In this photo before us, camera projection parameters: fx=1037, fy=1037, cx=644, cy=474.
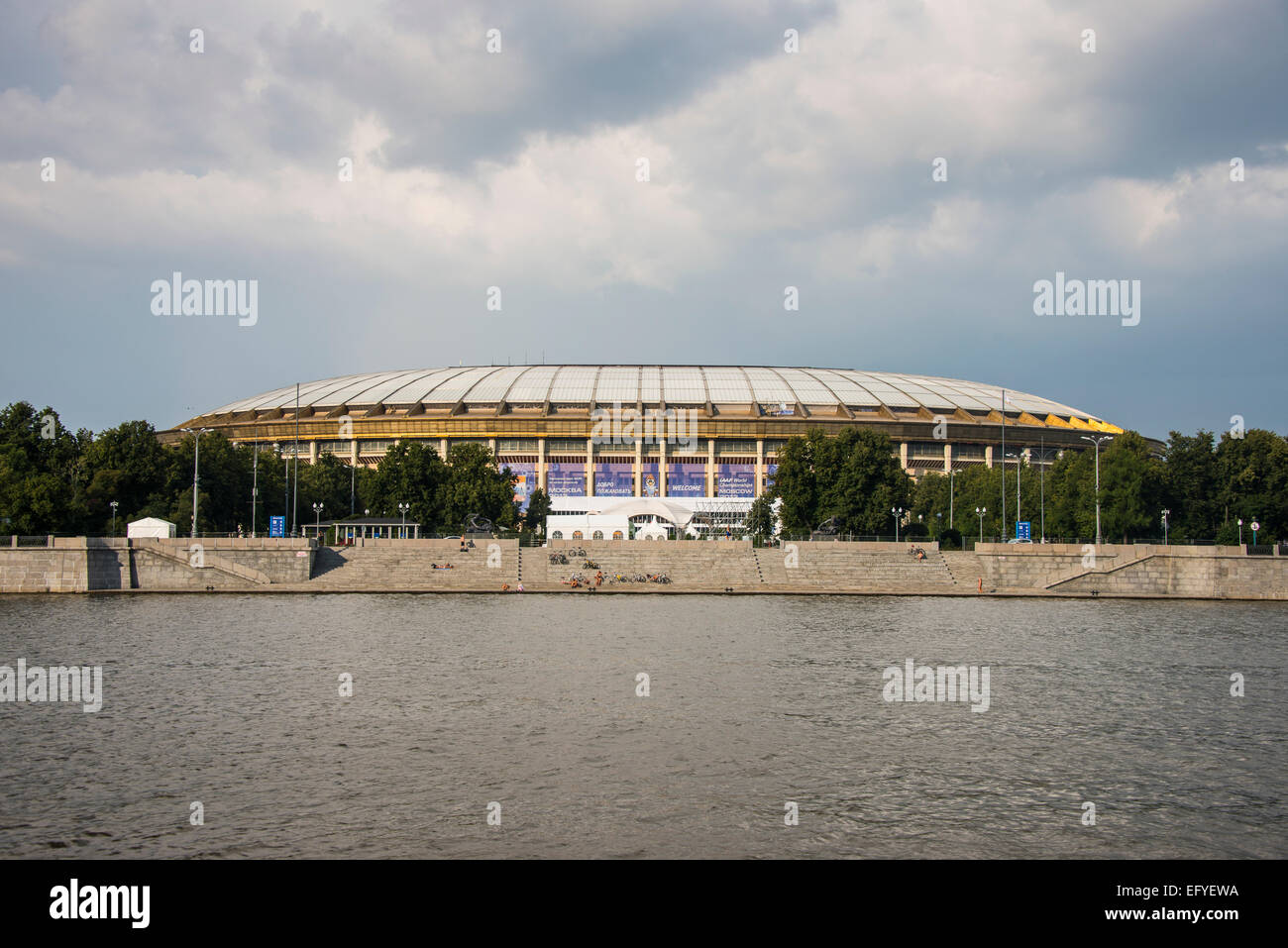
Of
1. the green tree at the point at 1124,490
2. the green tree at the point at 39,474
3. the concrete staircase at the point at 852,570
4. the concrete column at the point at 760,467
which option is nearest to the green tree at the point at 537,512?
the concrete column at the point at 760,467

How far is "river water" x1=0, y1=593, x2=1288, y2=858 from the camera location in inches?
525

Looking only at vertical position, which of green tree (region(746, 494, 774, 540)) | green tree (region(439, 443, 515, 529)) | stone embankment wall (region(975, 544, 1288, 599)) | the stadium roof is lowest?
stone embankment wall (region(975, 544, 1288, 599))

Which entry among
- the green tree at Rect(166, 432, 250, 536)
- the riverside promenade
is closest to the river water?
the riverside promenade

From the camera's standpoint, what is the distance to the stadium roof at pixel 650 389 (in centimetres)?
9794

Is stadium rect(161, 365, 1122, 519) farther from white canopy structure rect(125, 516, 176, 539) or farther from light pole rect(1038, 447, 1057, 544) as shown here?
white canopy structure rect(125, 516, 176, 539)

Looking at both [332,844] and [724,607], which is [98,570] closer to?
[724,607]

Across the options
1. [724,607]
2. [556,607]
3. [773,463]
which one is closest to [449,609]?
[556,607]

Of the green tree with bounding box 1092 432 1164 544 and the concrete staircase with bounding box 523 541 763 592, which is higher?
the green tree with bounding box 1092 432 1164 544

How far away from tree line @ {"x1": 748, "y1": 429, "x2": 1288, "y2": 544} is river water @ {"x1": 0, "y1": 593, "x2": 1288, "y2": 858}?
3745 centimetres

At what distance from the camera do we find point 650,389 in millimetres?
99000

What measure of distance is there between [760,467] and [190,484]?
47.8m

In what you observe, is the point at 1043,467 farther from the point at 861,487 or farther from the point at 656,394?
the point at 656,394


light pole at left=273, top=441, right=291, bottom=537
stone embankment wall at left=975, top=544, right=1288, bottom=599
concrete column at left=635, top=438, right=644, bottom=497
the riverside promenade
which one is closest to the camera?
the riverside promenade

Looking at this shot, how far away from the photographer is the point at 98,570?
57.2m
